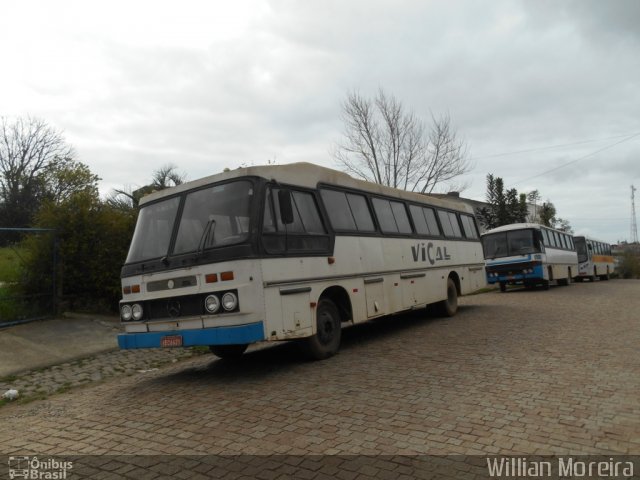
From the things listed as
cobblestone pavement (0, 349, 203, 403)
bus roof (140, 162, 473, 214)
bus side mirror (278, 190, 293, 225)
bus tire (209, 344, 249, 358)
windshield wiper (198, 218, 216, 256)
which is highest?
bus roof (140, 162, 473, 214)

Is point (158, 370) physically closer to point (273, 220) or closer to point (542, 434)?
point (273, 220)

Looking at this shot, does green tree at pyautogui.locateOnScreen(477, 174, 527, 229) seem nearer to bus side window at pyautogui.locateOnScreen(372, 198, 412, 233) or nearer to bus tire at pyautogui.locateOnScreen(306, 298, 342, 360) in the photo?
bus side window at pyautogui.locateOnScreen(372, 198, 412, 233)

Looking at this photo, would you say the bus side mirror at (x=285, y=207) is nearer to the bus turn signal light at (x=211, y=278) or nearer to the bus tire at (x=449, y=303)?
the bus turn signal light at (x=211, y=278)

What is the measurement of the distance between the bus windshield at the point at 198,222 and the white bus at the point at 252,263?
0.02m

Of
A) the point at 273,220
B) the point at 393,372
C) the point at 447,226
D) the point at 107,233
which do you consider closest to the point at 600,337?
the point at 393,372

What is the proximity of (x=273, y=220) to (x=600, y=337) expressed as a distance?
20.1ft

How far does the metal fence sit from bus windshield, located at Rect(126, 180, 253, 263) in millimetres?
4617

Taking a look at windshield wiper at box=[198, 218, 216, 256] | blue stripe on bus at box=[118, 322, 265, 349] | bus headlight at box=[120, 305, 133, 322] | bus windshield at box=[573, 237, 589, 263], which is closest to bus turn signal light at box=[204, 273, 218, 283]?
windshield wiper at box=[198, 218, 216, 256]

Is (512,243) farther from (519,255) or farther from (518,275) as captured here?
(518,275)

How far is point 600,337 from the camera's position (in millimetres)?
8742

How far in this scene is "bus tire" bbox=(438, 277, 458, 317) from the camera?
12547mm

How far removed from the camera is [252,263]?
6.16 m

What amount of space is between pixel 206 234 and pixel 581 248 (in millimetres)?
35774

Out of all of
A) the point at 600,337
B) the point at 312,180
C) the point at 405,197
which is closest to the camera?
the point at 312,180
